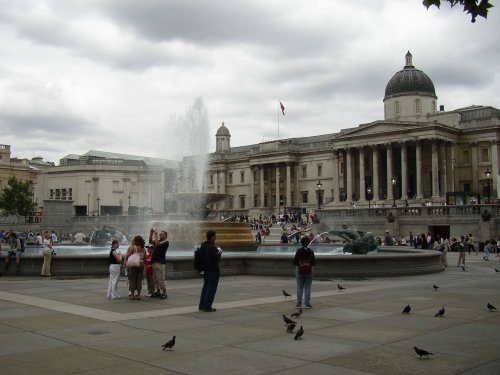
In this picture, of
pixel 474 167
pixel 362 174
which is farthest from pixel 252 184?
pixel 474 167

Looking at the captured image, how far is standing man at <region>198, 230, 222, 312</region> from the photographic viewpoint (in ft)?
43.9

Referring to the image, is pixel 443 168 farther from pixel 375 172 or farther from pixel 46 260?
pixel 46 260

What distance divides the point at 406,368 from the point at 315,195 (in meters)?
103

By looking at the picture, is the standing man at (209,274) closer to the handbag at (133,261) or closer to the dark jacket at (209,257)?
the dark jacket at (209,257)

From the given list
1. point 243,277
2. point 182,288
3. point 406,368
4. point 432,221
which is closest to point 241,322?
point 406,368

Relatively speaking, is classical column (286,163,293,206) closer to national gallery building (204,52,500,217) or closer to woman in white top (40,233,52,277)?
national gallery building (204,52,500,217)

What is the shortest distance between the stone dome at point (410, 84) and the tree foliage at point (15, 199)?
60247mm

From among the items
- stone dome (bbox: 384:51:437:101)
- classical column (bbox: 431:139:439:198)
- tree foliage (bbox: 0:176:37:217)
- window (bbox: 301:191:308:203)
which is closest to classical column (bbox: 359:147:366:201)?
stone dome (bbox: 384:51:437:101)

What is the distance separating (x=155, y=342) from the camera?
982cm

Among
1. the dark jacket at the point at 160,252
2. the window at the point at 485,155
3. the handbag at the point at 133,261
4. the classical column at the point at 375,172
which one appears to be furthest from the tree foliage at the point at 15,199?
the handbag at the point at 133,261

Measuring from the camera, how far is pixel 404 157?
86812mm

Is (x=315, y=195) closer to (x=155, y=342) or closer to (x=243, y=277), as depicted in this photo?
(x=243, y=277)

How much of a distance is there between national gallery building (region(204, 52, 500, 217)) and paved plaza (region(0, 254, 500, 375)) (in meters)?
59.5

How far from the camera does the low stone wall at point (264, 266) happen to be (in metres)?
22.0
